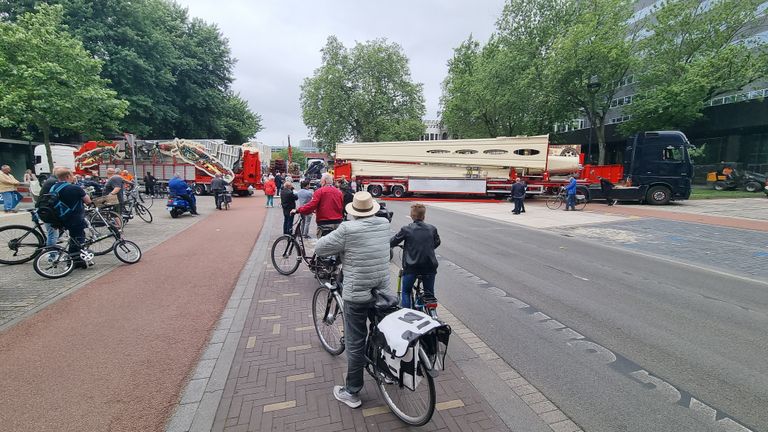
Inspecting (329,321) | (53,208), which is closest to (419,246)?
(329,321)

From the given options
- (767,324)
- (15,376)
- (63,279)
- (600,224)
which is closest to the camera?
(15,376)

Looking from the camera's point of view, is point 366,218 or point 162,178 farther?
point 162,178

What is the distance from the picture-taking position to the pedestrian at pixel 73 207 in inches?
256

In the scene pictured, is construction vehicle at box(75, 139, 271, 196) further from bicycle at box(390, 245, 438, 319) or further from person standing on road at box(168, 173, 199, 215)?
bicycle at box(390, 245, 438, 319)

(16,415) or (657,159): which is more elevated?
(657,159)

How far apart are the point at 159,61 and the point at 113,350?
30.9 m

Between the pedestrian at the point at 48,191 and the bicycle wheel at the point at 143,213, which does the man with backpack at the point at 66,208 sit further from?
the bicycle wheel at the point at 143,213

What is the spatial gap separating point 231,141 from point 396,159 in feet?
85.7

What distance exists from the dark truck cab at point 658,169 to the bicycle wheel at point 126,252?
20850 millimetres

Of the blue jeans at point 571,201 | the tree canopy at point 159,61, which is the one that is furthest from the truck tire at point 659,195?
the tree canopy at point 159,61

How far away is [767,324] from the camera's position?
488 cm

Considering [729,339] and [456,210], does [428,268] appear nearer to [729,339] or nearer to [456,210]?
[729,339]

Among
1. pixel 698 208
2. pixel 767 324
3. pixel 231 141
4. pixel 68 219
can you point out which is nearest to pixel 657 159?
pixel 698 208

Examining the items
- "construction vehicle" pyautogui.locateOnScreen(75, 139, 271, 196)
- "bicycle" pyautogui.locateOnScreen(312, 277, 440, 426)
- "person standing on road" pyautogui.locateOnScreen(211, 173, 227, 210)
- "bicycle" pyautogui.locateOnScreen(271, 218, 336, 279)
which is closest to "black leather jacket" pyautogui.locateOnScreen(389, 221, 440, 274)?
"bicycle" pyautogui.locateOnScreen(312, 277, 440, 426)
